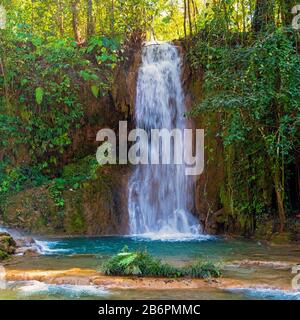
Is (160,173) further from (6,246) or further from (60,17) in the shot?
(60,17)

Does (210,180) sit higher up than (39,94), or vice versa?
(39,94)

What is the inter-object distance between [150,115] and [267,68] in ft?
17.1

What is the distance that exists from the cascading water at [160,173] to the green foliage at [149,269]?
503cm

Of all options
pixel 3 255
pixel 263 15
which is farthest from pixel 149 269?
pixel 263 15

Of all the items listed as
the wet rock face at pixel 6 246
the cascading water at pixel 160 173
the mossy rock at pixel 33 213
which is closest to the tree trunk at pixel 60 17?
the cascading water at pixel 160 173

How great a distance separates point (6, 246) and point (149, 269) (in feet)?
11.1

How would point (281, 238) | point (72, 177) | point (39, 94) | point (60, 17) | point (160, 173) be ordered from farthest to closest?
point (60, 17) < point (39, 94) < point (72, 177) < point (160, 173) < point (281, 238)

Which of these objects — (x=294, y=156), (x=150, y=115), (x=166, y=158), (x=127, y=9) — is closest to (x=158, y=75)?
(x=150, y=115)

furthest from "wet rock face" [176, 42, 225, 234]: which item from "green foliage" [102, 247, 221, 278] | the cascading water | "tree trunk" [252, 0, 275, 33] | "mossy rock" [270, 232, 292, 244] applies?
"green foliage" [102, 247, 221, 278]

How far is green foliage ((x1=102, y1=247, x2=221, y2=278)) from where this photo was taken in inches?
297

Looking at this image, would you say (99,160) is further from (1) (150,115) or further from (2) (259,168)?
(2) (259,168)

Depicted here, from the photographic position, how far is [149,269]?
7.56 metres

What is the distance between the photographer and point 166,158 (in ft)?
48.8

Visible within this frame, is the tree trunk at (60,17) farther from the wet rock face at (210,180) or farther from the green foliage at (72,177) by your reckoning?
the wet rock face at (210,180)
